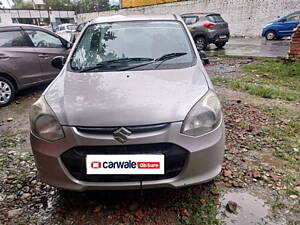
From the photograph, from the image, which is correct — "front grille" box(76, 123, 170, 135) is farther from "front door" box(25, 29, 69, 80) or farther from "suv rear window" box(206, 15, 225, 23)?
"suv rear window" box(206, 15, 225, 23)

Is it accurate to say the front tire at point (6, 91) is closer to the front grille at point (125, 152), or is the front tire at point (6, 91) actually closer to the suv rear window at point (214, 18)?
the front grille at point (125, 152)

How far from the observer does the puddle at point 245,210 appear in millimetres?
2012

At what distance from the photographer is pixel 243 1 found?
18609 millimetres

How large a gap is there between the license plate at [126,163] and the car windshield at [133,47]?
106 centimetres

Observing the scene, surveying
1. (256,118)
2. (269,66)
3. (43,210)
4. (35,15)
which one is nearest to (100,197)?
(43,210)

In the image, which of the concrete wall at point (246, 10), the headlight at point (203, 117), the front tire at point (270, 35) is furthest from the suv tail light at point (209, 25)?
the headlight at point (203, 117)

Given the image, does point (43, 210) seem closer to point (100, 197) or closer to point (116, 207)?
point (100, 197)

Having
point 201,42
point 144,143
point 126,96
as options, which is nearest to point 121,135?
point 144,143

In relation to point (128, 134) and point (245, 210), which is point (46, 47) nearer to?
point (128, 134)

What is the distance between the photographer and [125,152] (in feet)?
5.97

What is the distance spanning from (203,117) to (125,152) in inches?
25.4

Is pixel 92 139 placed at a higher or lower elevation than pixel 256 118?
higher

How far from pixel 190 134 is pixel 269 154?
1599 millimetres

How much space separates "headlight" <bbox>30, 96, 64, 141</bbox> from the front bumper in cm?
5
